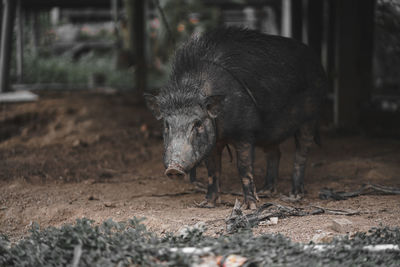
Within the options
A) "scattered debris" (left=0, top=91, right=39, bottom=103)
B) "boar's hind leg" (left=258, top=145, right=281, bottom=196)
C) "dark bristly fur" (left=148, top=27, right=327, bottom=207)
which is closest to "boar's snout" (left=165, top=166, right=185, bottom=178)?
"dark bristly fur" (left=148, top=27, right=327, bottom=207)

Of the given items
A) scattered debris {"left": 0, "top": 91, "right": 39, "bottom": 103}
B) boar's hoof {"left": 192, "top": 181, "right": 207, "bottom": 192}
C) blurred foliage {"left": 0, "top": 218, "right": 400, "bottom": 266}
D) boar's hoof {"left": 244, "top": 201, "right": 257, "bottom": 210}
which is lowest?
boar's hoof {"left": 192, "top": 181, "right": 207, "bottom": 192}

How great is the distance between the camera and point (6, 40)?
721 centimetres

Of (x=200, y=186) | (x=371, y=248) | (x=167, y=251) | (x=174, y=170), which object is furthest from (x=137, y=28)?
(x=371, y=248)

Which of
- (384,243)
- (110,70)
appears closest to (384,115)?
(384,243)

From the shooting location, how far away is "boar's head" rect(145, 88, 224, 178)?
13.1 feet

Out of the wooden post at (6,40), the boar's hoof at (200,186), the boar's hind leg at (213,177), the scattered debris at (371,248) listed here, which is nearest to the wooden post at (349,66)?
the boar's hoof at (200,186)

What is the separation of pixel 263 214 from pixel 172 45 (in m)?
4.03

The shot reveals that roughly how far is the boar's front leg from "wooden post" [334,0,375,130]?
4.13m

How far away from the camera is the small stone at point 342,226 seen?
3604 mm

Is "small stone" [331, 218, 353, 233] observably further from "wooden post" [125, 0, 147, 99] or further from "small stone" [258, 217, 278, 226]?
"wooden post" [125, 0, 147, 99]

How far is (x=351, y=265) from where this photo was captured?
114 inches

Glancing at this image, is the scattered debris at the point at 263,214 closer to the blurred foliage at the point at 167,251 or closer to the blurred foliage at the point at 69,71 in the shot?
the blurred foliage at the point at 167,251

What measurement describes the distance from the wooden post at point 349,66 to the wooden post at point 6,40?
487 centimetres

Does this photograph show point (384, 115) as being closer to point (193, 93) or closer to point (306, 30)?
point (306, 30)
